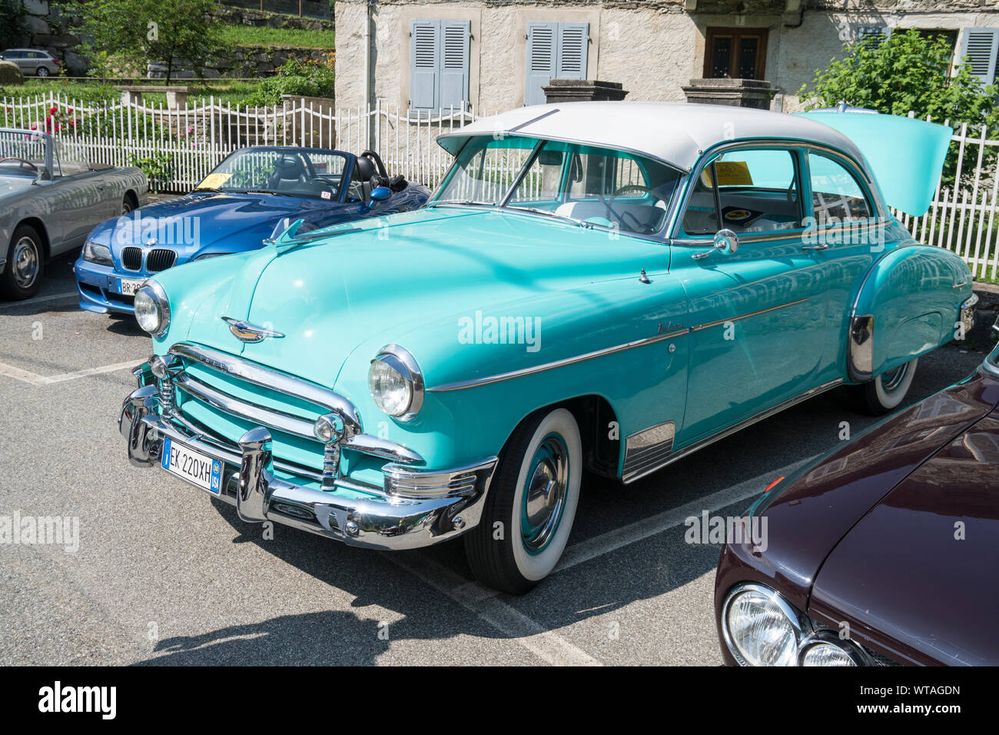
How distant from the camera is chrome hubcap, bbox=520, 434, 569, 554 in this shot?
3.84 meters

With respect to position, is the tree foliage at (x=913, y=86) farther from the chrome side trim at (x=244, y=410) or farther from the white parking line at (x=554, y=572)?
the chrome side trim at (x=244, y=410)

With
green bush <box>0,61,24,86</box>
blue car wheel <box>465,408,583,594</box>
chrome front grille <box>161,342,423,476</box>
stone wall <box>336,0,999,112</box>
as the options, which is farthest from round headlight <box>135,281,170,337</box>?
green bush <box>0,61,24,86</box>

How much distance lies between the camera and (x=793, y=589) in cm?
243

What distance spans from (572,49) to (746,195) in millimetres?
12199

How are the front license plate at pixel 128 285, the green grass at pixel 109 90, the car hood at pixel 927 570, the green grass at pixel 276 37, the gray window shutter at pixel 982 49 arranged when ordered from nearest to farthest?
the car hood at pixel 927 570 → the front license plate at pixel 128 285 → the gray window shutter at pixel 982 49 → the green grass at pixel 109 90 → the green grass at pixel 276 37

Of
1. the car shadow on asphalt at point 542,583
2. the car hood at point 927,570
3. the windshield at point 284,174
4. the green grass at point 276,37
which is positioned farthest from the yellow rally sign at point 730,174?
the green grass at point 276,37

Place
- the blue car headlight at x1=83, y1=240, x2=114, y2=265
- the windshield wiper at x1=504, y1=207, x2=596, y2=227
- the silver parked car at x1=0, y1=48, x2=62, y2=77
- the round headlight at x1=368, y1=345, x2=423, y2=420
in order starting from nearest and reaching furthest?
the round headlight at x1=368, y1=345, x2=423, y2=420, the windshield wiper at x1=504, y1=207, x2=596, y2=227, the blue car headlight at x1=83, y1=240, x2=114, y2=265, the silver parked car at x1=0, y1=48, x2=62, y2=77

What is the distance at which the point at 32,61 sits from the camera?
36.1 meters

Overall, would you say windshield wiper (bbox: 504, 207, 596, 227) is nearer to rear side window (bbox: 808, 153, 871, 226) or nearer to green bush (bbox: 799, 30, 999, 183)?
rear side window (bbox: 808, 153, 871, 226)

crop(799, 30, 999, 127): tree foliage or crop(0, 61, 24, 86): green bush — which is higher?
crop(0, 61, 24, 86): green bush

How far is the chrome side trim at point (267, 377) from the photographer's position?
11.4 ft

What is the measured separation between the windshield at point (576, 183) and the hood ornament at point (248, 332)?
65.5 inches

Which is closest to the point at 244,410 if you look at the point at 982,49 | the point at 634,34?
A: the point at 634,34

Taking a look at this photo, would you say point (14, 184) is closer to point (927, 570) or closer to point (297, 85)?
point (927, 570)
